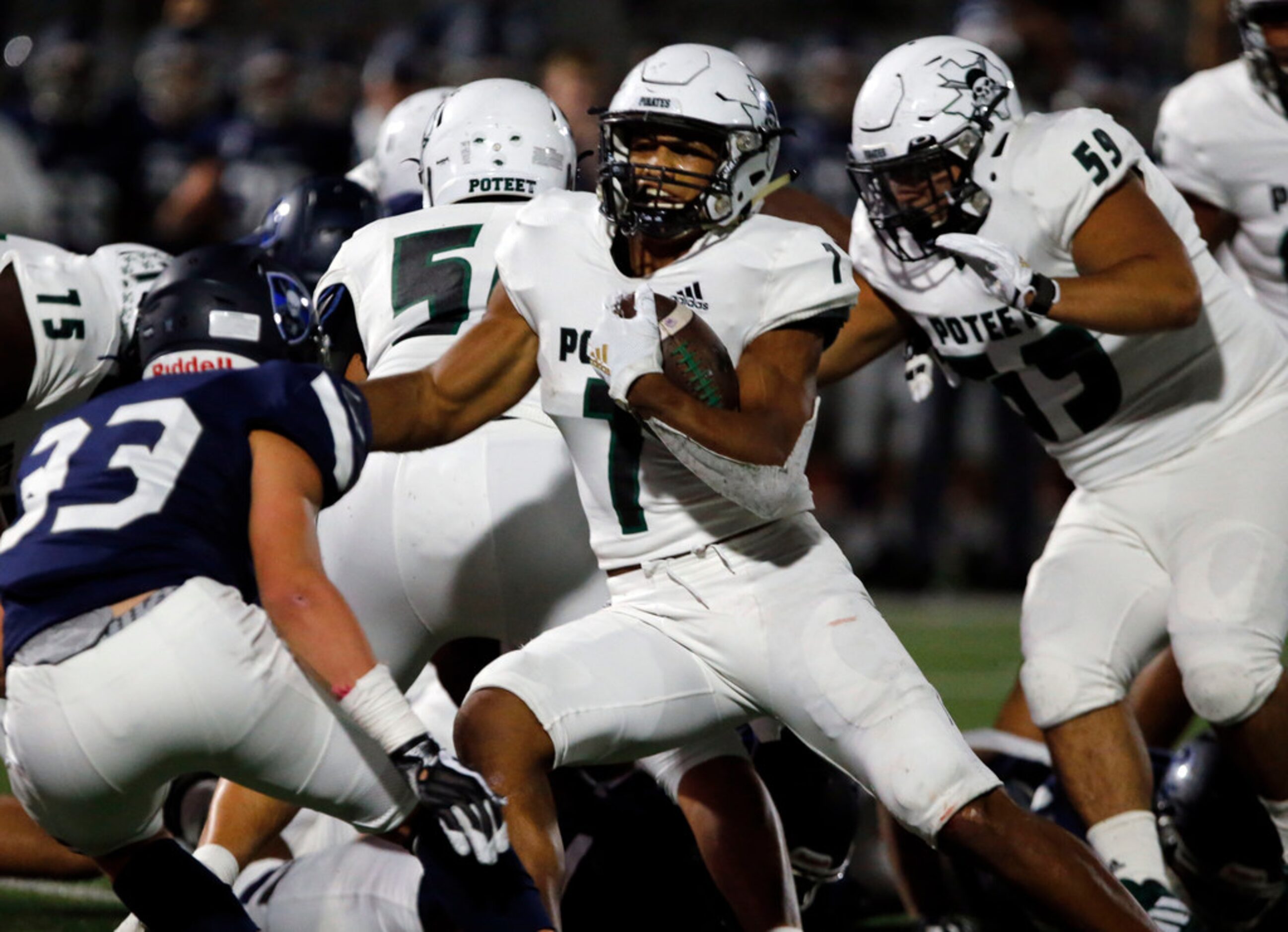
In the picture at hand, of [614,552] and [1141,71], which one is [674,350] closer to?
[614,552]

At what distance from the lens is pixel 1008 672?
6.93 meters

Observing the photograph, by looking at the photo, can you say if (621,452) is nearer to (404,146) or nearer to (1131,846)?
(1131,846)

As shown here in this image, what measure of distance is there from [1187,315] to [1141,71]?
6.98m

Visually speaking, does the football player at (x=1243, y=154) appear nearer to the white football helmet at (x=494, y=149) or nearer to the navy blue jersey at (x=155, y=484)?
the white football helmet at (x=494, y=149)

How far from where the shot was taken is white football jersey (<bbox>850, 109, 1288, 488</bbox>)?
3.75 metres

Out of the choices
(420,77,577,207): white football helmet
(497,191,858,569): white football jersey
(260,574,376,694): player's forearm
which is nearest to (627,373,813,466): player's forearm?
(497,191,858,569): white football jersey

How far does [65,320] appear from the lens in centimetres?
409

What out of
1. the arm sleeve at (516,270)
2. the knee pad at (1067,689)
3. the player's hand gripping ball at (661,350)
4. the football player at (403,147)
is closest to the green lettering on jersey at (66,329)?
the football player at (403,147)

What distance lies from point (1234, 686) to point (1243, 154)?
1732 millimetres

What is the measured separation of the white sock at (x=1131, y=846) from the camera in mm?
3549

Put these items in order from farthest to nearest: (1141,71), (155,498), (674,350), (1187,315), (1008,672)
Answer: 1. (1141,71)
2. (1008,672)
3. (1187,315)
4. (674,350)
5. (155,498)

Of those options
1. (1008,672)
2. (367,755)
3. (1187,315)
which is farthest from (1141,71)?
(367,755)

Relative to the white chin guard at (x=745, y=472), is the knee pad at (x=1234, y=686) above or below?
below

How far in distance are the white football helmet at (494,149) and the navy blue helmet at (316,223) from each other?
49cm
